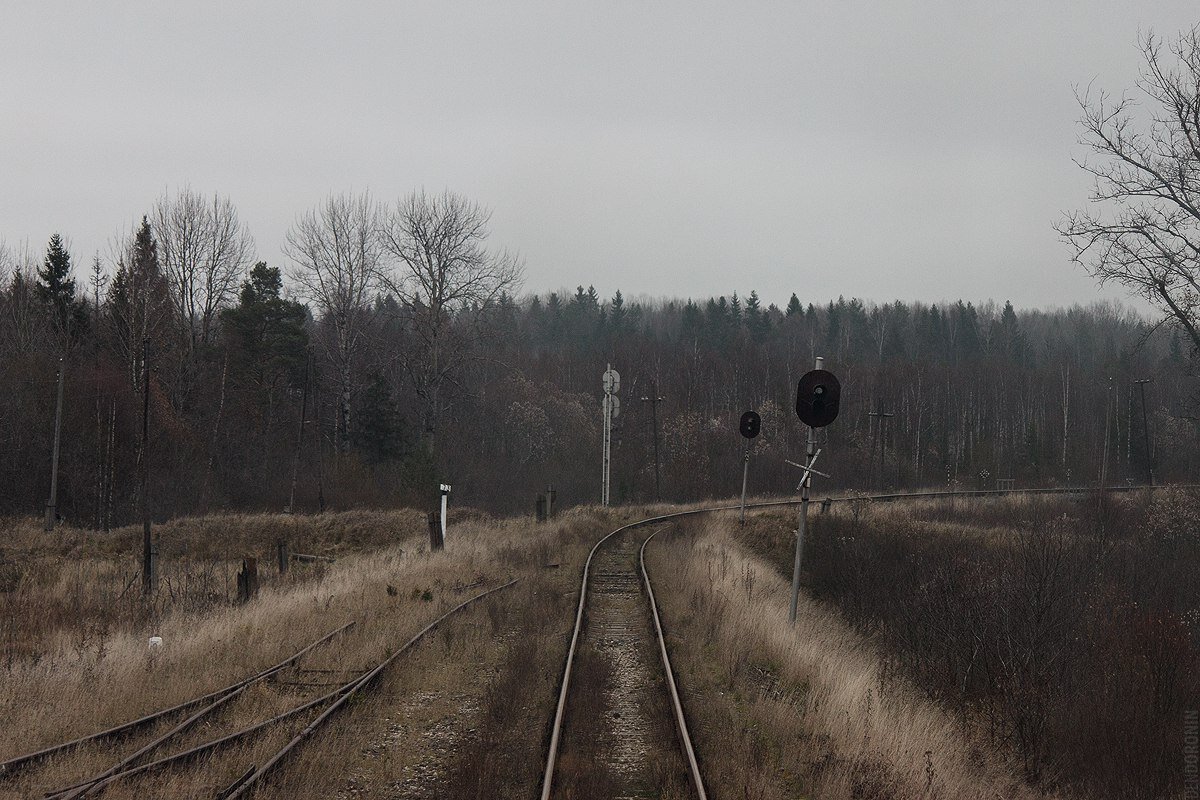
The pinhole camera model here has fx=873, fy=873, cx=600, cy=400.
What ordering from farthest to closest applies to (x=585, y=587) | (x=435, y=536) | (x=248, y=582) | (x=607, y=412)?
1. (x=607, y=412)
2. (x=435, y=536)
3. (x=248, y=582)
4. (x=585, y=587)

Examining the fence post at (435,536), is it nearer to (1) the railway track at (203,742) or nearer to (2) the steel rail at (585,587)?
(2) the steel rail at (585,587)

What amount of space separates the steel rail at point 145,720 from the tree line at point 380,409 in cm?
1616

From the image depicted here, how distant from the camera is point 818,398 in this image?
1111cm

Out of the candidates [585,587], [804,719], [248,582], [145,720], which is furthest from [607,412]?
[145,720]

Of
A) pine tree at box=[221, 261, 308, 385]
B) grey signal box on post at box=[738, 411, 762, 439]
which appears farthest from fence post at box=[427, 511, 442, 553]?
pine tree at box=[221, 261, 308, 385]

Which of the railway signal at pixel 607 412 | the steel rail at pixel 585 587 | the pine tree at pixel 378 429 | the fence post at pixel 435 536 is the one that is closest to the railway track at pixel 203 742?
the steel rail at pixel 585 587

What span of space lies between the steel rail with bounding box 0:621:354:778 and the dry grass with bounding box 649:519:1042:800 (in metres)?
4.49

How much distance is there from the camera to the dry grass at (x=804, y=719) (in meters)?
6.50

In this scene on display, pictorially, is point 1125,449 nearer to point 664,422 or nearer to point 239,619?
point 664,422

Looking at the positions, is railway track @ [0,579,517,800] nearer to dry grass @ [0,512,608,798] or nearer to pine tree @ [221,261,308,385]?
dry grass @ [0,512,608,798]

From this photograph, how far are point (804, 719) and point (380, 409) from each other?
4206 cm

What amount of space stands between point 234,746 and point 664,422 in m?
59.8

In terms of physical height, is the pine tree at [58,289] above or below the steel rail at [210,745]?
above

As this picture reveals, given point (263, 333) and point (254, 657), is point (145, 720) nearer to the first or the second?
point (254, 657)
